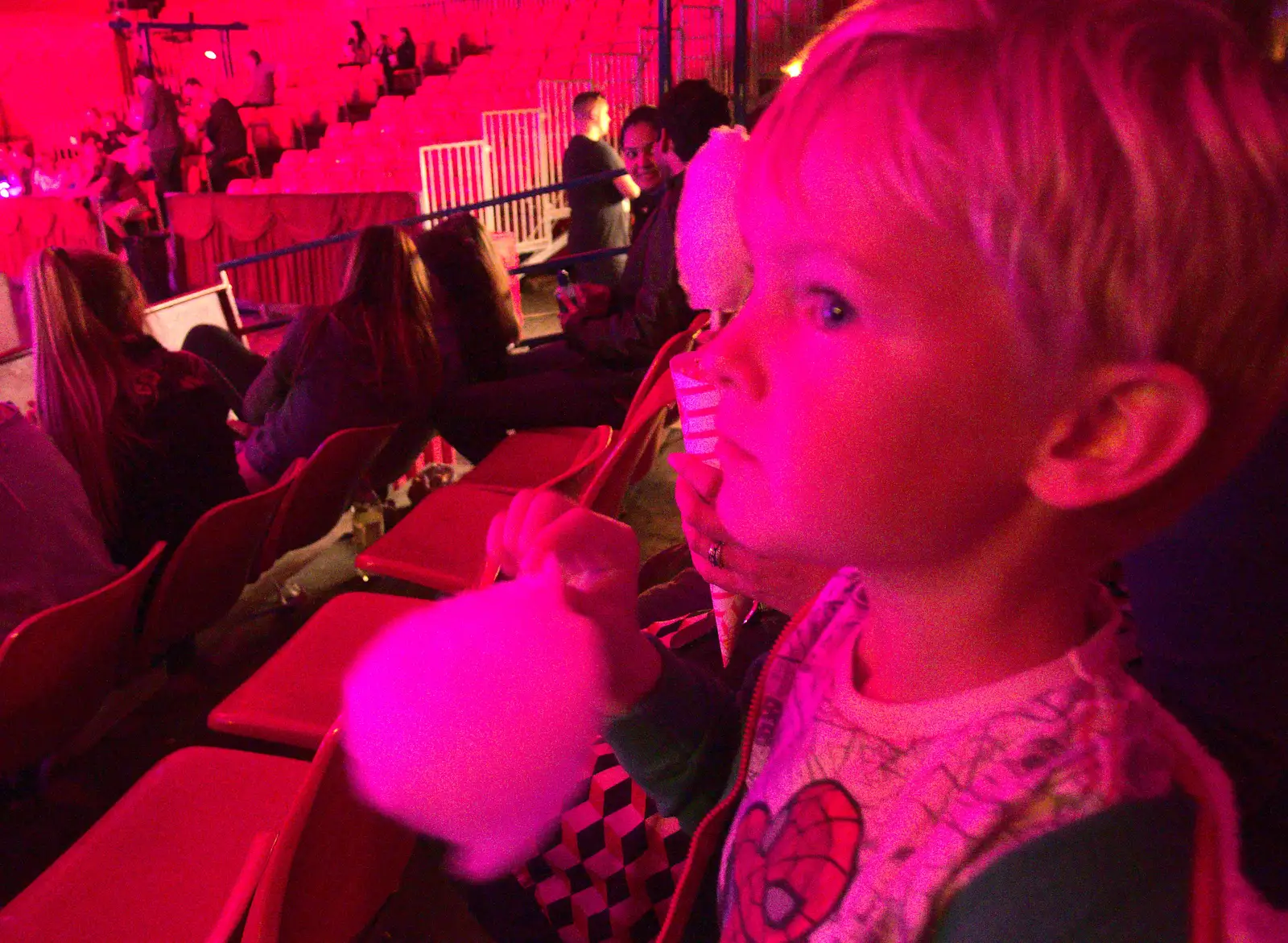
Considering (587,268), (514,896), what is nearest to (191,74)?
(587,268)

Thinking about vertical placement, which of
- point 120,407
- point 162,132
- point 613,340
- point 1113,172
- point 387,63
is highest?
point 387,63

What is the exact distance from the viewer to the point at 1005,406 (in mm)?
370

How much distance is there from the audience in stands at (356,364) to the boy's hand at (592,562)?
2170mm

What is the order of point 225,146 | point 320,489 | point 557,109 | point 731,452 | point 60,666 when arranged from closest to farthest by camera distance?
point 731,452, point 60,666, point 320,489, point 557,109, point 225,146

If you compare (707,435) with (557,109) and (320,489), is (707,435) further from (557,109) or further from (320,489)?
(557,109)

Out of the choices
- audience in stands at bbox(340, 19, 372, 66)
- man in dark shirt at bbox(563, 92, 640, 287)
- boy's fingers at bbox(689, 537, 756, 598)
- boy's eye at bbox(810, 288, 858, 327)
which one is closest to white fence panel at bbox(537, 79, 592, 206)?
man in dark shirt at bbox(563, 92, 640, 287)

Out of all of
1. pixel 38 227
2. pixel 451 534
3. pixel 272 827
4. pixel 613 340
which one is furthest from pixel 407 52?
pixel 272 827

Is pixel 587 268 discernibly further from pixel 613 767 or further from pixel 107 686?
pixel 613 767

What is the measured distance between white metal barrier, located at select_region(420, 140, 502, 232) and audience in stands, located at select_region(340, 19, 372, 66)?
5.72 m

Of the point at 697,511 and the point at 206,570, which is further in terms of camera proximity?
the point at 206,570

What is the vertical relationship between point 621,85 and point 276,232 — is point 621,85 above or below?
above

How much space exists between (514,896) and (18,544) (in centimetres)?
132

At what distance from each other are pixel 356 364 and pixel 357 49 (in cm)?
1076

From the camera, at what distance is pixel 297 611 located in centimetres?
268
